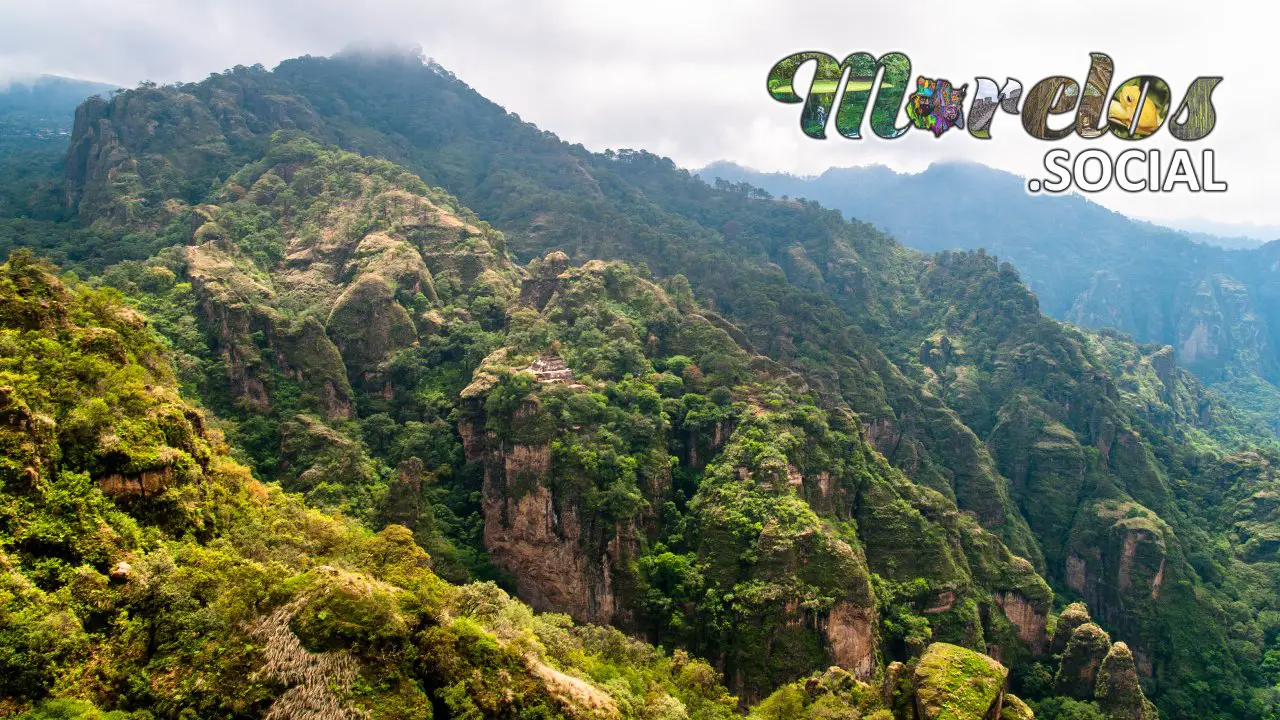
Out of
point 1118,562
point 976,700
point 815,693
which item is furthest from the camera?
point 1118,562

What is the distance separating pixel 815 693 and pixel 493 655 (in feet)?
63.0

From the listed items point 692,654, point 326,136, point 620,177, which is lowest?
point 692,654

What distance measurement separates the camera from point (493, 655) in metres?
19.7

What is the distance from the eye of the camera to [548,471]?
156 ft

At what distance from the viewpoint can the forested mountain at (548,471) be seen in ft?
61.6

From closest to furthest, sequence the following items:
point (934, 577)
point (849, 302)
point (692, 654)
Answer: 1. point (692, 654)
2. point (934, 577)
3. point (849, 302)

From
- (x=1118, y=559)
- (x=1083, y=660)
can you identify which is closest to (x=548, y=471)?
(x=1083, y=660)

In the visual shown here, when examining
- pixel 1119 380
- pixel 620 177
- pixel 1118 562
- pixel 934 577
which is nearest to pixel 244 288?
pixel 934 577

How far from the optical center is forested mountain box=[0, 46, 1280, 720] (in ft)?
61.6

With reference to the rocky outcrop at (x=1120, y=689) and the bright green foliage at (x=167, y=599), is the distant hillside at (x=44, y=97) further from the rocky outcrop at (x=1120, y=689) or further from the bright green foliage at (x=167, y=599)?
the rocky outcrop at (x=1120, y=689)

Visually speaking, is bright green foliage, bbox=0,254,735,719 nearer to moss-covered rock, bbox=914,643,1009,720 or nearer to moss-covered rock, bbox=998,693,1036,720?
moss-covered rock, bbox=914,643,1009,720

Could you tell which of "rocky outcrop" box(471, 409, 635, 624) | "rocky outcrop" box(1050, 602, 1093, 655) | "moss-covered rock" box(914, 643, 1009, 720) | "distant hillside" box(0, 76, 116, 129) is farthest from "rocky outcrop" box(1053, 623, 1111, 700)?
"distant hillside" box(0, 76, 116, 129)

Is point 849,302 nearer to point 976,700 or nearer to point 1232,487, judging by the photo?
point 1232,487

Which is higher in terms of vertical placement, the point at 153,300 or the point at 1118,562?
the point at 153,300
